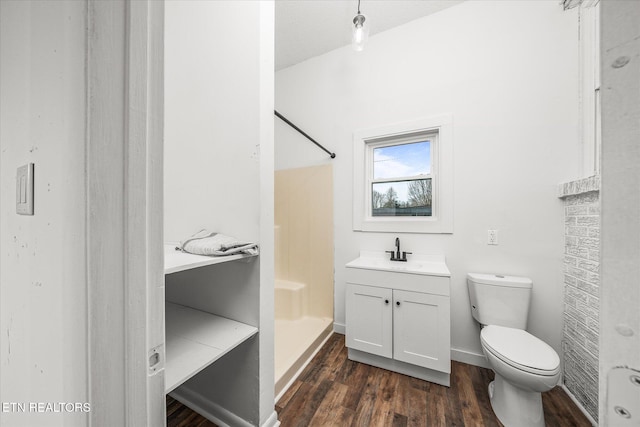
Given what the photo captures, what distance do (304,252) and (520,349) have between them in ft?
5.48

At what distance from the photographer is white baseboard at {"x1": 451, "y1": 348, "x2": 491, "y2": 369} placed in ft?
5.64

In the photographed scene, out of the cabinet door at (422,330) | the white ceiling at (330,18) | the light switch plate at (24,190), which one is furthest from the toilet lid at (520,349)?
the white ceiling at (330,18)

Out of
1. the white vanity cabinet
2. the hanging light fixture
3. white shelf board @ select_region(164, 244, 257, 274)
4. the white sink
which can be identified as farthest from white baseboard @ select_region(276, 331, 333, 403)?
the hanging light fixture

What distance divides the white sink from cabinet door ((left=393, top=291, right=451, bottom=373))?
5.9 inches

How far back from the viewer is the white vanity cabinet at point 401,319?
5.01 ft

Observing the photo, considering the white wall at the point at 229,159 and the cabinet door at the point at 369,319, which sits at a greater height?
the white wall at the point at 229,159

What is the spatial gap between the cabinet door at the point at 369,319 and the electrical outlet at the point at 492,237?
31.7 inches

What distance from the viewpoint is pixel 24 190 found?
63cm

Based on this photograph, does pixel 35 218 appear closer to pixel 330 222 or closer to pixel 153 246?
pixel 153 246

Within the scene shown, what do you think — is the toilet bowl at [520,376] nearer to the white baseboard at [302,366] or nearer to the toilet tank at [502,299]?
the toilet tank at [502,299]

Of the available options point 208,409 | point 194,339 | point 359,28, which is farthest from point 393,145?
point 208,409

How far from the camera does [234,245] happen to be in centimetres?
104

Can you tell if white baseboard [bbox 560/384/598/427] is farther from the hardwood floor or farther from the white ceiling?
the white ceiling

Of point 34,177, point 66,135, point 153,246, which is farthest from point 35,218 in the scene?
point 153,246
